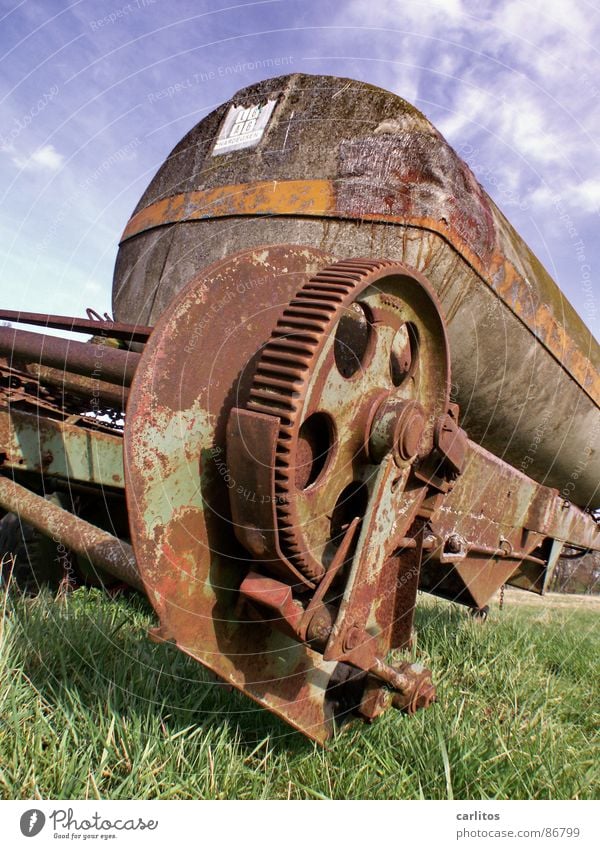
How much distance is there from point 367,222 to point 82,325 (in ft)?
3.62

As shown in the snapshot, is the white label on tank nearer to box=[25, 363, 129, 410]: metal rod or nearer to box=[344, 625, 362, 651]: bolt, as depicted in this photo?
box=[25, 363, 129, 410]: metal rod

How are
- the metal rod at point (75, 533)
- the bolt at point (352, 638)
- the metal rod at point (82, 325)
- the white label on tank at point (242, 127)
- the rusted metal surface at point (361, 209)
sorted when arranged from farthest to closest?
the white label on tank at point (242, 127) → the rusted metal surface at point (361, 209) → the metal rod at point (82, 325) → the metal rod at point (75, 533) → the bolt at point (352, 638)

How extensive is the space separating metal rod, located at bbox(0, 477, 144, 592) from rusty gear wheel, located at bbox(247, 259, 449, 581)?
525 mm

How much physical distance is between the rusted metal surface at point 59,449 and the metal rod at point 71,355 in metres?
0.21

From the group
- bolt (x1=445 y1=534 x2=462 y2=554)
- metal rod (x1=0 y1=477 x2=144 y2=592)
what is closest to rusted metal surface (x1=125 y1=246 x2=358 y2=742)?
metal rod (x1=0 y1=477 x2=144 y2=592)

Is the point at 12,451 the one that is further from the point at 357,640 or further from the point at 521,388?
the point at 521,388

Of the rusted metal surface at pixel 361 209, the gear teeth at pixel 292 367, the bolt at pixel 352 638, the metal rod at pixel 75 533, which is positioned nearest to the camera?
the gear teeth at pixel 292 367

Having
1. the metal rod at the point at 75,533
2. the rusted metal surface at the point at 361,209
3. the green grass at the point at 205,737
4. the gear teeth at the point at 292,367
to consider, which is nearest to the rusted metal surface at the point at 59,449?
the metal rod at the point at 75,533

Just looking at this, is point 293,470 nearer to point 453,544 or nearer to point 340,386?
point 340,386

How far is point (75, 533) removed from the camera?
1861mm

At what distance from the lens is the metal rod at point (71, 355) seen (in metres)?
2.05

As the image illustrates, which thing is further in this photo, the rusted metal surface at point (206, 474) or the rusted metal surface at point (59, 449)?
the rusted metal surface at point (59, 449)

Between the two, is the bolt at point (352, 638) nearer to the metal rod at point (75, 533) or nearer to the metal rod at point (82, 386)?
the metal rod at point (75, 533)

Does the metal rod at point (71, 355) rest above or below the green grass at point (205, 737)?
above
